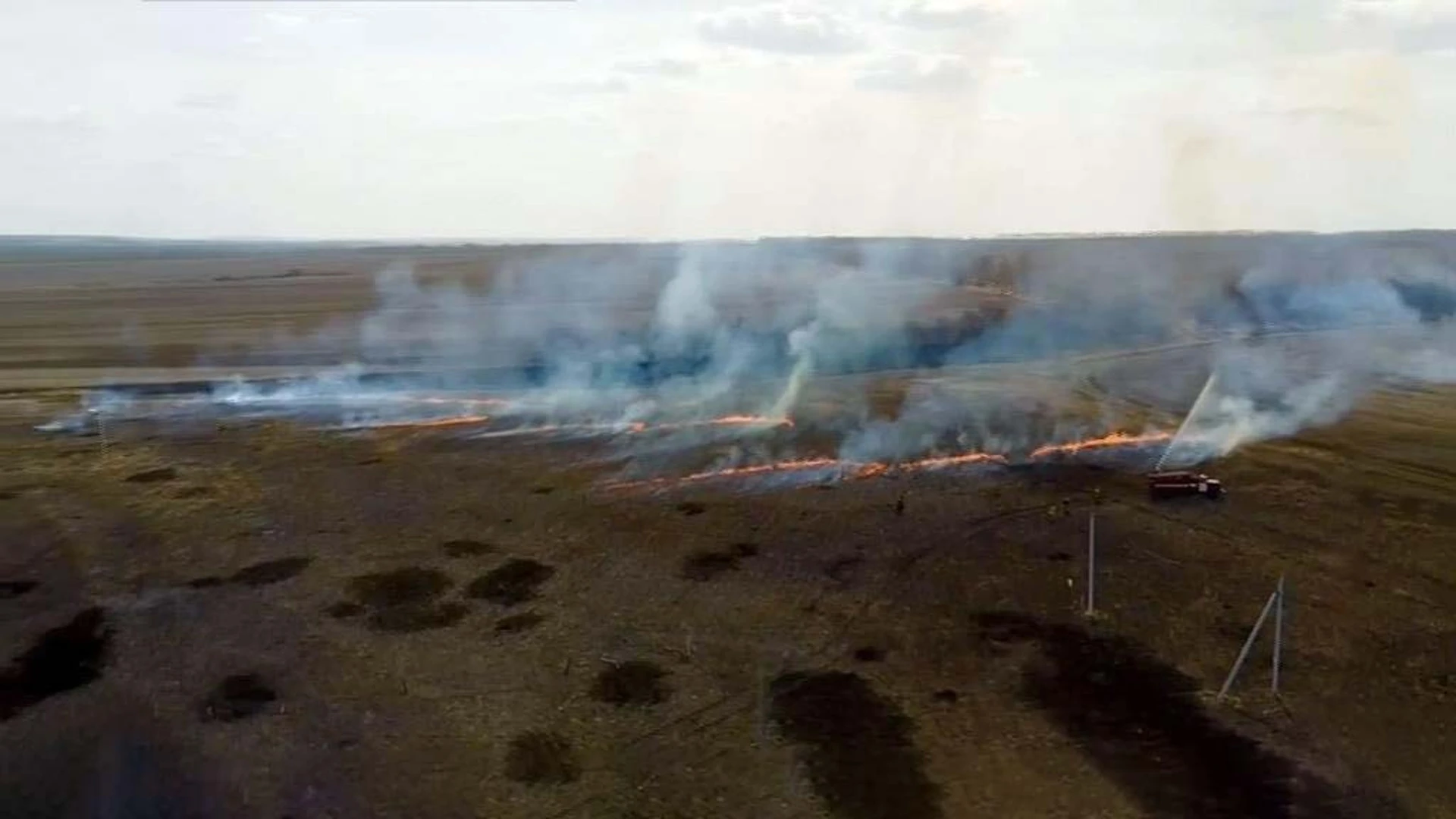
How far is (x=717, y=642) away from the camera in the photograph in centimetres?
2388

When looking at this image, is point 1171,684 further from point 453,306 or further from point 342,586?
point 453,306

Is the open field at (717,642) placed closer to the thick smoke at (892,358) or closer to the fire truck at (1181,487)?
the fire truck at (1181,487)

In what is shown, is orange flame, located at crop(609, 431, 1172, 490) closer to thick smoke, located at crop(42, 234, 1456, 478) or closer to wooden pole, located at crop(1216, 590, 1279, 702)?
thick smoke, located at crop(42, 234, 1456, 478)

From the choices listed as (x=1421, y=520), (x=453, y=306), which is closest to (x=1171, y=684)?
(x=1421, y=520)

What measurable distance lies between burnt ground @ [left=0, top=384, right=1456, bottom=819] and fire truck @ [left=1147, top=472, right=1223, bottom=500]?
2.83ft

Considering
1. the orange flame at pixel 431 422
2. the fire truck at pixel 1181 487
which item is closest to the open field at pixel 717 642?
the fire truck at pixel 1181 487

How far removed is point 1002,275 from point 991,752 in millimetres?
112498

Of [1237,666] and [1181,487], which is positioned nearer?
[1237,666]

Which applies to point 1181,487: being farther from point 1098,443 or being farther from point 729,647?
point 729,647

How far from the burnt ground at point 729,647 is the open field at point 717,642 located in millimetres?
87

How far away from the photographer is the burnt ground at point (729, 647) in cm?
1870

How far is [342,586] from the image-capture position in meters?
27.4

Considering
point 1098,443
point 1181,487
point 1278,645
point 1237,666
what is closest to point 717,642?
point 1237,666

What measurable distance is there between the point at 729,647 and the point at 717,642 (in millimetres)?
355
